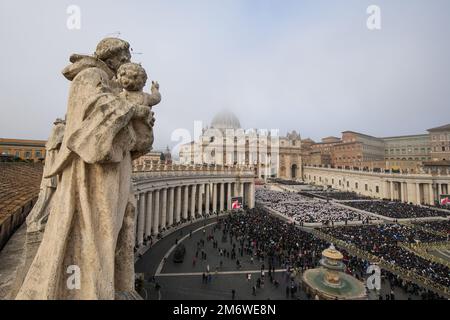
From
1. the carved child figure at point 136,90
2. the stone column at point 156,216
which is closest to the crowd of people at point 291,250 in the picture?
the stone column at point 156,216

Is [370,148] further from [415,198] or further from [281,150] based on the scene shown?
[415,198]

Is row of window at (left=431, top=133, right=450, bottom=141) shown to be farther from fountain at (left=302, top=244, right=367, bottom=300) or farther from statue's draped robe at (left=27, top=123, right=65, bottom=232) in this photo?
statue's draped robe at (left=27, top=123, right=65, bottom=232)

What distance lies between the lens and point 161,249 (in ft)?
85.0

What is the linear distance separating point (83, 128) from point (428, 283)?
82.3ft

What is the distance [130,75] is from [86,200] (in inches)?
69.5

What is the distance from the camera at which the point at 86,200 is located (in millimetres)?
2984

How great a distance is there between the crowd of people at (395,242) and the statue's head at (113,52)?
24839 millimetres

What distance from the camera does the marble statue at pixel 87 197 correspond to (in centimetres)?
284

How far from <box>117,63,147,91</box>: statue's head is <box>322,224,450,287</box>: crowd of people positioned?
24.6 m

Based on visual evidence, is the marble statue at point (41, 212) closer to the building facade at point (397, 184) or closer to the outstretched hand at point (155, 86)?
the outstretched hand at point (155, 86)

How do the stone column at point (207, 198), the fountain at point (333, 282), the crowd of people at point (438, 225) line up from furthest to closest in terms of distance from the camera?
the stone column at point (207, 198)
the crowd of people at point (438, 225)
the fountain at point (333, 282)

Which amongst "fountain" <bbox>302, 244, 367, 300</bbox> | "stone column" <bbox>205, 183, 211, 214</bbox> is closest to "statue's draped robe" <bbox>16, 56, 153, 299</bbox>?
"fountain" <bbox>302, 244, 367, 300</bbox>

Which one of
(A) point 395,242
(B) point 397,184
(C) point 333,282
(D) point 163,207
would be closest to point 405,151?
(B) point 397,184

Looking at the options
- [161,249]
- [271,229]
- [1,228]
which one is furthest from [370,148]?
[1,228]
